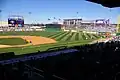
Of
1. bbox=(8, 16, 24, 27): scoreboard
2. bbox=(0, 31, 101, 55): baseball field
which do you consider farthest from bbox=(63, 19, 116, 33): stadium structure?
bbox=(0, 31, 101, 55): baseball field

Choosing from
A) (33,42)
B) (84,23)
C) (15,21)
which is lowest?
(33,42)

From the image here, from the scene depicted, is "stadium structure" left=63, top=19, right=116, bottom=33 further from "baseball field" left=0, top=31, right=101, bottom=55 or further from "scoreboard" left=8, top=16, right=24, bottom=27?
"baseball field" left=0, top=31, right=101, bottom=55

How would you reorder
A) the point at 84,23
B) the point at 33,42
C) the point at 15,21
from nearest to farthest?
the point at 33,42 < the point at 15,21 < the point at 84,23

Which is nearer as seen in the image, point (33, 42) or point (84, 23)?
point (33, 42)

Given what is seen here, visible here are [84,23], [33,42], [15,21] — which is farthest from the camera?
[84,23]

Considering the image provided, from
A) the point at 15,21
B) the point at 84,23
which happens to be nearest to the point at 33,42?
the point at 15,21

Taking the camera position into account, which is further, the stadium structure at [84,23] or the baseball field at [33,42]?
the stadium structure at [84,23]

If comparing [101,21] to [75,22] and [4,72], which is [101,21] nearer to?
[75,22]

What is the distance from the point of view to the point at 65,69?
923 centimetres

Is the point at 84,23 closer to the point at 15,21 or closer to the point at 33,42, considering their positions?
the point at 15,21

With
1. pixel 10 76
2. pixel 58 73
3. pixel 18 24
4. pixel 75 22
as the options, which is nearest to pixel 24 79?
pixel 10 76

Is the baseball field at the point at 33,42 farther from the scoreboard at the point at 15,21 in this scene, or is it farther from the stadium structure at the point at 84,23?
the stadium structure at the point at 84,23

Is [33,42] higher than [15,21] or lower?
lower

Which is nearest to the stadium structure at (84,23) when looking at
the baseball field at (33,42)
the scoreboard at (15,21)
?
the scoreboard at (15,21)
